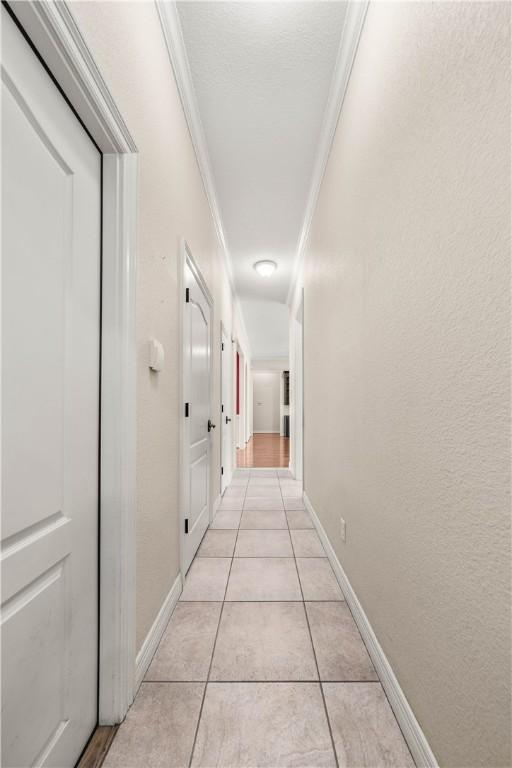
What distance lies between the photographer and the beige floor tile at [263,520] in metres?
2.84

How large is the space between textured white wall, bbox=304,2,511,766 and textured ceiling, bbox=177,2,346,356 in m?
0.33

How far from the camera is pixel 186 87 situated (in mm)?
1899

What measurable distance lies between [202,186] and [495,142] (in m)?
2.34

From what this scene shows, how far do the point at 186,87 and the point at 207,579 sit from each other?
282 cm

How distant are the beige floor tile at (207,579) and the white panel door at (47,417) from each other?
2.66 feet

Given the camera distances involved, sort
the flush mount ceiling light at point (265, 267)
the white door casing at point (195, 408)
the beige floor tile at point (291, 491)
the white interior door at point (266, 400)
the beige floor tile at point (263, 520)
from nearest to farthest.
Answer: the white door casing at point (195, 408) → the beige floor tile at point (263, 520) → the beige floor tile at point (291, 491) → the flush mount ceiling light at point (265, 267) → the white interior door at point (266, 400)

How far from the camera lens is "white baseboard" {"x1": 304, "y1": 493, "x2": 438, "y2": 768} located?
0.95m

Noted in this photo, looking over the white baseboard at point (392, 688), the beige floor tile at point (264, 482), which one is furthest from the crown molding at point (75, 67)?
the beige floor tile at point (264, 482)

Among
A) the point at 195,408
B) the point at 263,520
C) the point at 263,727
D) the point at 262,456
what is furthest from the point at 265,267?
the point at 263,727

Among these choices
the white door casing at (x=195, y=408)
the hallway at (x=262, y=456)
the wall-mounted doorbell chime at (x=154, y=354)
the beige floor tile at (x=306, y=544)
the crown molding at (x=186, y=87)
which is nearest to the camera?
the wall-mounted doorbell chime at (x=154, y=354)

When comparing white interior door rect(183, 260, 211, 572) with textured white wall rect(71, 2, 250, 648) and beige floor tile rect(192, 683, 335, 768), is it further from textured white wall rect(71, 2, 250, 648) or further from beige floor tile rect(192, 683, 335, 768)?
beige floor tile rect(192, 683, 335, 768)

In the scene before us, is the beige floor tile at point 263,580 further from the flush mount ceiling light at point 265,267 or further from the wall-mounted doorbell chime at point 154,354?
the flush mount ceiling light at point 265,267

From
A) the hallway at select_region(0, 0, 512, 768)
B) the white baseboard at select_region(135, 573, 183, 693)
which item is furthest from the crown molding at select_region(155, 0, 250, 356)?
the white baseboard at select_region(135, 573, 183, 693)

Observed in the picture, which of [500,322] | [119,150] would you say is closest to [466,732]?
[500,322]
